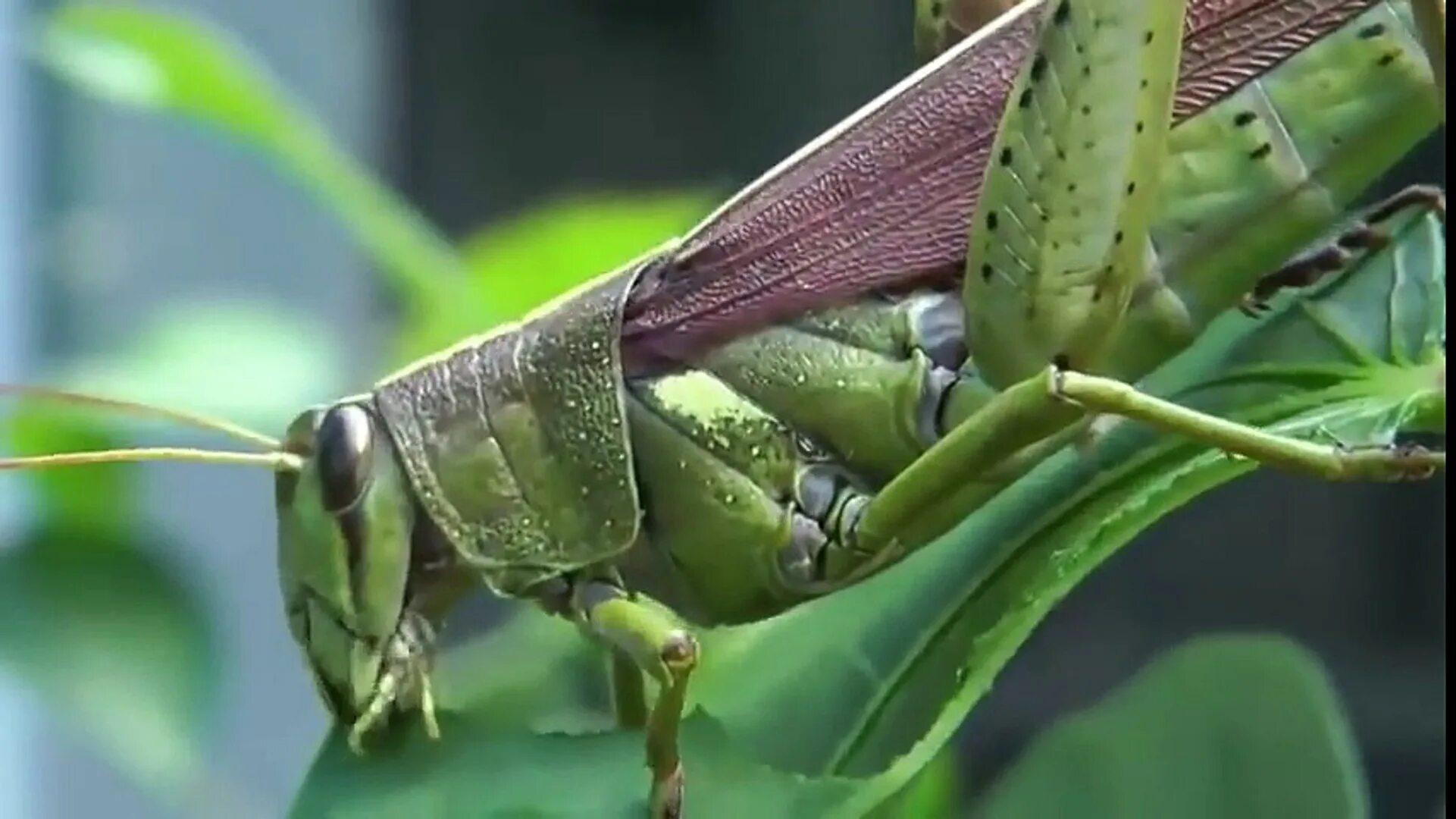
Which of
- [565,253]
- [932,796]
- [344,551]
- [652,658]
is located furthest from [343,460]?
[565,253]

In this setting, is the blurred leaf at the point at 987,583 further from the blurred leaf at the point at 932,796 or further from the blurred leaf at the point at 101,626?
the blurred leaf at the point at 101,626

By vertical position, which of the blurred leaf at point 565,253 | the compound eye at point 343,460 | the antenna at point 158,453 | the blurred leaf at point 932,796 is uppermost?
the antenna at point 158,453

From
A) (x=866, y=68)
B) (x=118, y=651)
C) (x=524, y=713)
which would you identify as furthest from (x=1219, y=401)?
(x=866, y=68)

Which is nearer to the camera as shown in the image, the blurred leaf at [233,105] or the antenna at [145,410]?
the antenna at [145,410]

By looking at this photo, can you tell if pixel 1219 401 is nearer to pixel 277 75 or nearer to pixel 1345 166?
pixel 1345 166

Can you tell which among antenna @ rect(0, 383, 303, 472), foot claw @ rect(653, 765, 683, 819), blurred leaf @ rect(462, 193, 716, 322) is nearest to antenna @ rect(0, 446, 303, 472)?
antenna @ rect(0, 383, 303, 472)

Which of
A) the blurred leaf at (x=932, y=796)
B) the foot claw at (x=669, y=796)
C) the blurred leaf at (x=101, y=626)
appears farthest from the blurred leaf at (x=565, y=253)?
the foot claw at (x=669, y=796)

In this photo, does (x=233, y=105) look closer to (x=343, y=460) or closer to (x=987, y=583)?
(x=343, y=460)

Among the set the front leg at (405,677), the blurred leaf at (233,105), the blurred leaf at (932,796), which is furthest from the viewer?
the blurred leaf at (233,105)
